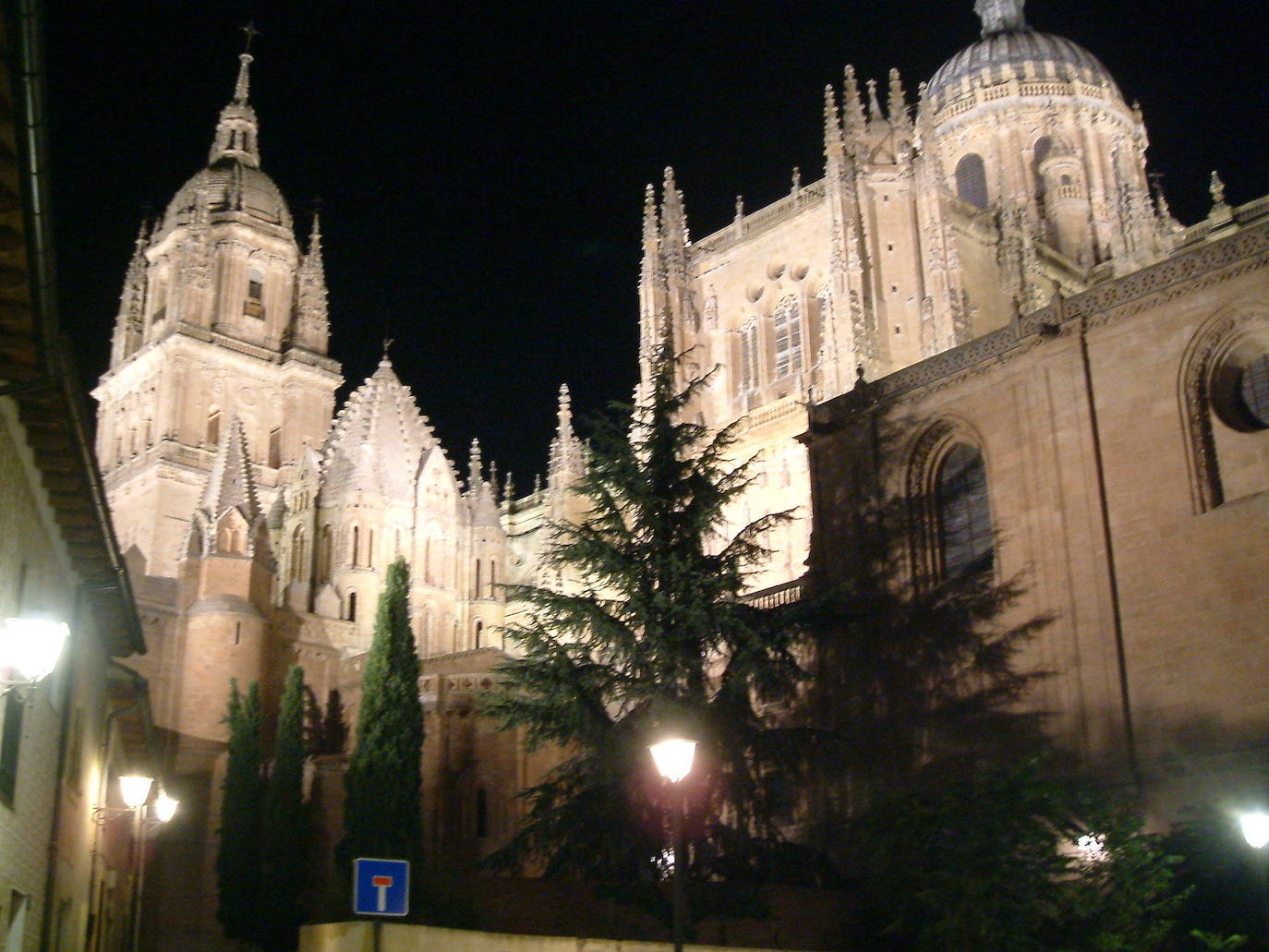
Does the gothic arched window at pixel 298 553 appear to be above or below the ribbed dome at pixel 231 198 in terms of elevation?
below

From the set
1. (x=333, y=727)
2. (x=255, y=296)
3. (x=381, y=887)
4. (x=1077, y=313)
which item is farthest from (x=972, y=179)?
(x=381, y=887)

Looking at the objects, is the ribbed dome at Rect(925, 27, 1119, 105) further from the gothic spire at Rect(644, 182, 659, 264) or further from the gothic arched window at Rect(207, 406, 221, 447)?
the gothic arched window at Rect(207, 406, 221, 447)

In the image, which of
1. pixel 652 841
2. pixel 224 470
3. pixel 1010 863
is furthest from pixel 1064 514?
pixel 224 470

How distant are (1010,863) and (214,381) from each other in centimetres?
5474

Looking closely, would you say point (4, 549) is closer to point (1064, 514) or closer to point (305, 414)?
point (1064, 514)

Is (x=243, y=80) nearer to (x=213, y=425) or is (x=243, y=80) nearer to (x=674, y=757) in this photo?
(x=213, y=425)

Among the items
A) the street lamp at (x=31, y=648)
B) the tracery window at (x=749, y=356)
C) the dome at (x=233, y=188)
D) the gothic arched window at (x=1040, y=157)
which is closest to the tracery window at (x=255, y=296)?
the dome at (x=233, y=188)

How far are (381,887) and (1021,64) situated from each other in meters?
60.2

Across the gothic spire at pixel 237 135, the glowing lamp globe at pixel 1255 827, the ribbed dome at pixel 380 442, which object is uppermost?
the gothic spire at pixel 237 135

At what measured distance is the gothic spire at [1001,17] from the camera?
70562 mm

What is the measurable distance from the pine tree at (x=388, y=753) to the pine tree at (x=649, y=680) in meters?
5.92

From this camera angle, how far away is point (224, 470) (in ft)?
171

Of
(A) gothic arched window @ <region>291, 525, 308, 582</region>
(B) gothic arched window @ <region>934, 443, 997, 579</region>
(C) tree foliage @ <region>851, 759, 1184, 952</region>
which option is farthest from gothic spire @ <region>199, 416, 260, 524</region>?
(C) tree foliage @ <region>851, 759, 1184, 952</region>

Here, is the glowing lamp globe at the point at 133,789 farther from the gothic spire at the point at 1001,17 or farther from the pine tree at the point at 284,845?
the gothic spire at the point at 1001,17
